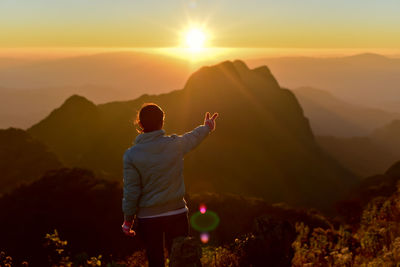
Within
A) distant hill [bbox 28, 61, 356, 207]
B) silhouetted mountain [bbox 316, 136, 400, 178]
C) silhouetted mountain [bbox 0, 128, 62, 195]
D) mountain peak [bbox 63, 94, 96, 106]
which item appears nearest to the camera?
silhouetted mountain [bbox 0, 128, 62, 195]

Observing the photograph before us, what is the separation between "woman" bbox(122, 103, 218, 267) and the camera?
3902 millimetres

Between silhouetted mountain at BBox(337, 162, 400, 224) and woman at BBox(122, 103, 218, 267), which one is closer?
woman at BBox(122, 103, 218, 267)

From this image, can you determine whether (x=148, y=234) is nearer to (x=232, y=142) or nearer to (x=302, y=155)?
(x=232, y=142)

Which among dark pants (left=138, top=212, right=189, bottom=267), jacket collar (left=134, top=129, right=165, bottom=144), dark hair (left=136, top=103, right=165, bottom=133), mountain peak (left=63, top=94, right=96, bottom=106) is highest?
mountain peak (left=63, top=94, right=96, bottom=106)

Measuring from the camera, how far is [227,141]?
144m

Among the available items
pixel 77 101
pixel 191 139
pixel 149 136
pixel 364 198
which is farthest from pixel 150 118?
pixel 77 101

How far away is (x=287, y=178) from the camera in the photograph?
13012 centimetres

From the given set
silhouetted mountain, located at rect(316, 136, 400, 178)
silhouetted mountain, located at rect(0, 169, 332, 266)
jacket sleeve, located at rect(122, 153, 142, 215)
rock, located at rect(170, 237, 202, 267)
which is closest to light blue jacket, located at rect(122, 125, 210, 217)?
jacket sleeve, located at rect(122, 153, 142, 215)

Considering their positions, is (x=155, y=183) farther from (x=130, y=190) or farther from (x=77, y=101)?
(x=77, y=101)

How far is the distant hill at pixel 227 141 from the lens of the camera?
120312 millimetres

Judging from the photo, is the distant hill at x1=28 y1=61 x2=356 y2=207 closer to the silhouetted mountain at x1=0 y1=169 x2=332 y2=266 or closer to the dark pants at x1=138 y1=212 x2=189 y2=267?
the silhouetted mountain at x1=0 y1=169 x2=332 y2=266

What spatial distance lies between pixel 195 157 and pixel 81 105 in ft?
276

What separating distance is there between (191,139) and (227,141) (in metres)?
140

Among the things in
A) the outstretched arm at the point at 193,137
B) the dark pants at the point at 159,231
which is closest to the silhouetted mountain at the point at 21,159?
the dark pants at the point at 159,231
